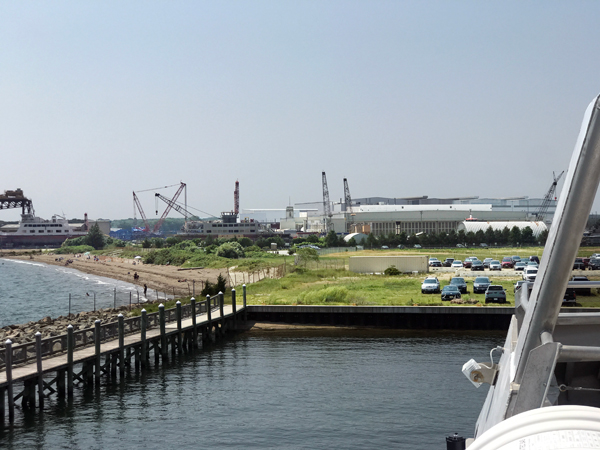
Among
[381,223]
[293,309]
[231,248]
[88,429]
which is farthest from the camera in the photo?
[381,223]

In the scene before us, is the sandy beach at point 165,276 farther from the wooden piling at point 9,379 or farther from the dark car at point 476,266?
the wooden piling at point 9,379

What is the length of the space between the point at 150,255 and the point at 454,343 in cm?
12043

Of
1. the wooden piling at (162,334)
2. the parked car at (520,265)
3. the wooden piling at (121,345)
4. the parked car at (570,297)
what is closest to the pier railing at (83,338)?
the wooden piling at (162,334)

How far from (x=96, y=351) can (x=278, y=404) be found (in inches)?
345

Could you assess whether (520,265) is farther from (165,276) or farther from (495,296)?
(165,276)

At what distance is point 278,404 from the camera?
985 inches

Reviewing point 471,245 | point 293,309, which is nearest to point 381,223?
point 471,245

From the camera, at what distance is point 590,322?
680cm

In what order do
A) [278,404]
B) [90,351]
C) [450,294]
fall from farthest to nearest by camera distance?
[450,294] < [90,351] < [278,404]

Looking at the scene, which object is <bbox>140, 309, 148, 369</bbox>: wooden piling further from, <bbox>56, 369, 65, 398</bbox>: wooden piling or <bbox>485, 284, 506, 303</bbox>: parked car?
<bbox>485, 284, 506, 303</bbox>: parked car

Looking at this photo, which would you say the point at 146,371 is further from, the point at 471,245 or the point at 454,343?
the point at 471,245

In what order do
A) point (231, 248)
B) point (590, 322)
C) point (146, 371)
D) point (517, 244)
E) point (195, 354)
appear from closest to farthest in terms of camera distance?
point (590, 322) → point (146, 371) → point (195, 354) → point (231, 248) → point (517, 244)

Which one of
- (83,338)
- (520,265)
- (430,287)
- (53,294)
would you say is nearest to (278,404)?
(83,338)

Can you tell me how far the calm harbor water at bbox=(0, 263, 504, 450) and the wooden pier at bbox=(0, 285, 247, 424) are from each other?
2.93ft
